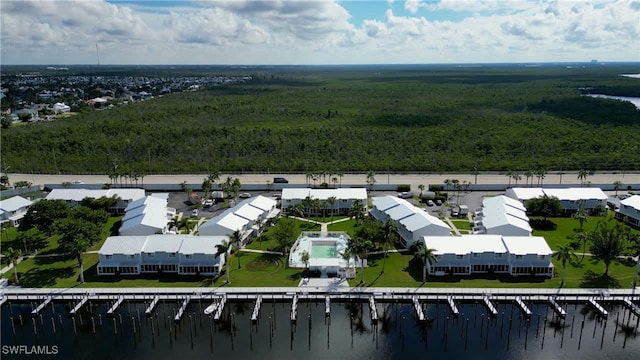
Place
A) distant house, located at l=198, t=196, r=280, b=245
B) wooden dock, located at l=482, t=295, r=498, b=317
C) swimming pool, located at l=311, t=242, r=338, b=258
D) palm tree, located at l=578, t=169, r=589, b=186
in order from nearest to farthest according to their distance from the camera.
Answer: wooden dock, located at l=482, t=295, r=498, b=317 → swimming pool, located at l=311, t=242, r=338, b=258 → distant house, located at l=198, t=196, r=280, b=245 → palm tree, located at l=578, t=169, r=589, b=186

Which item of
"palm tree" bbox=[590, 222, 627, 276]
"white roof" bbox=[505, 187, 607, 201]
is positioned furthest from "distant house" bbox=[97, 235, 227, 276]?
"white roof" bbox=[505, 187, 607, 201]

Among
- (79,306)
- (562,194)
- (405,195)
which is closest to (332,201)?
(405,195)

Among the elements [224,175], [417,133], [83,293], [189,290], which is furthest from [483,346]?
[417,133]

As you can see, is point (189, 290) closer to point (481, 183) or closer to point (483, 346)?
Answer: point (483, 346)

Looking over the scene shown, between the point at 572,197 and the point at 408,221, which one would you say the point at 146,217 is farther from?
the point at 572,197

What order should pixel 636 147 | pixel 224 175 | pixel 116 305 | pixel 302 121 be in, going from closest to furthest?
pixel 116 305, pixel 224 175, pixel 636 147, pixel 302 121

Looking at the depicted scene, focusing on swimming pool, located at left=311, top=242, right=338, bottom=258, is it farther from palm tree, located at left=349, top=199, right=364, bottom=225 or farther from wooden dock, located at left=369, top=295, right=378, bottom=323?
wooden dock, located at left=369, top=295, right=378, bottom=323
